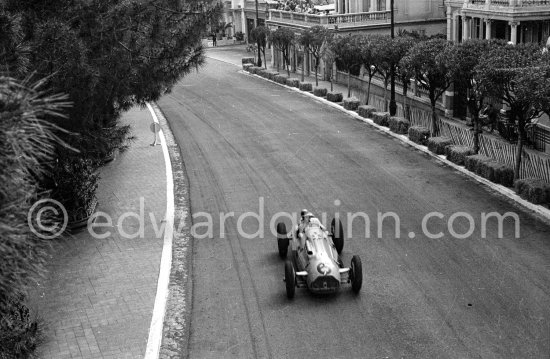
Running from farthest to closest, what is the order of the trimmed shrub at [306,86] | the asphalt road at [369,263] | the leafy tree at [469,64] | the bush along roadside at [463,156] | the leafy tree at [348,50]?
the trimmed shrub at [306,86] < the leafy tree at [348,50] < the leafy tree at [469,64] < the bush along roadside at [463,156] < the asphalt road at [369,263]

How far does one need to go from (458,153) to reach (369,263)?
9944 mm

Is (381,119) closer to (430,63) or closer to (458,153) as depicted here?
(430,63)

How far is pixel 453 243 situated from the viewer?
17.1 metres

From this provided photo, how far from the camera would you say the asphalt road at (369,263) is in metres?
12.5

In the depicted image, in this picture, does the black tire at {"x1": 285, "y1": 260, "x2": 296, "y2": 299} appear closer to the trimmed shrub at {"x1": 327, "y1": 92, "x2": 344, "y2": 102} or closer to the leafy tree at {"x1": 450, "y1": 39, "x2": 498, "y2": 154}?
the leafy tree at {"x1": 450, "y1": 39, "x2": 498, "y2": 154}

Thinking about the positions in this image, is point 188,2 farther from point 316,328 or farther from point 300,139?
point 300,139

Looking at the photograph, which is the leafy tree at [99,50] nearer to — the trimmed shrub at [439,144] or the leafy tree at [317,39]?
the trimmed shrub at [439,144]

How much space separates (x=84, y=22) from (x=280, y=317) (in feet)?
23.2

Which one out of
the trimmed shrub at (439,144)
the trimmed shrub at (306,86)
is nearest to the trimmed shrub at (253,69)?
the trimmed shrub at (306,86)

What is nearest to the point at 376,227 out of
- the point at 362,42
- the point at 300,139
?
the point at 300,139

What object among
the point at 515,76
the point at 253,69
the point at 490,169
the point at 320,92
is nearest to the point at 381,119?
the point at 320,92

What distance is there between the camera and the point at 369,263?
16.1 metres

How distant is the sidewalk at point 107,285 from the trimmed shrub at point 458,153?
10.3m

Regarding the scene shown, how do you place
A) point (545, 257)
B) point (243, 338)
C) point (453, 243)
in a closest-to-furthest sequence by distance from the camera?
point (243, 338) → point (545, 257) → point (453, 243)
